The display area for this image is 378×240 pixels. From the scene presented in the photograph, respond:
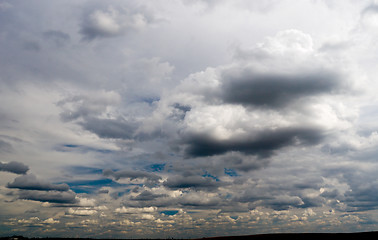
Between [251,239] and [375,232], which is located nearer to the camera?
[375,232]

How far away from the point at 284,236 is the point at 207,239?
27201mm

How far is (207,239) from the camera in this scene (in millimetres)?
100625

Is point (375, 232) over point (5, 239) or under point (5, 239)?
over

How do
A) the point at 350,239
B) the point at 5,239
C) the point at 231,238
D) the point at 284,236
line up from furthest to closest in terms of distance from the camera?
the point at 5,239
the point at 231,238
the point at 284,236
the point at 350,239

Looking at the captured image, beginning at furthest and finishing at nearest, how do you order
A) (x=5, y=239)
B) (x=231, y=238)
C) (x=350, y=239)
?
(x=5, y=239), (x=231, y=238), (x=350, y=239)

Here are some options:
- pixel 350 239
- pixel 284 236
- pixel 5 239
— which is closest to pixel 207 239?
pixel 284 236

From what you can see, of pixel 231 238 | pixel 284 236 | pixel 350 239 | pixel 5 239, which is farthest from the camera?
pixel 5 239

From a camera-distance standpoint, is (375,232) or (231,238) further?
(231,238)

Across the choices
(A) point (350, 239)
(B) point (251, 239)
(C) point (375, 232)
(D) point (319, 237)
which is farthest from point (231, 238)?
(C) point (375, 232)

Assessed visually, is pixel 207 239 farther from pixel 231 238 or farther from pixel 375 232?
pixel 375 232

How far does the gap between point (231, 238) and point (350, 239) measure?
37790mm

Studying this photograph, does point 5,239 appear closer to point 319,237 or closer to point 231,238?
point 231,238

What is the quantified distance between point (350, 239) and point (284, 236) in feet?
63.7

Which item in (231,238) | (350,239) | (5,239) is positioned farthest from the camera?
(5,239)
